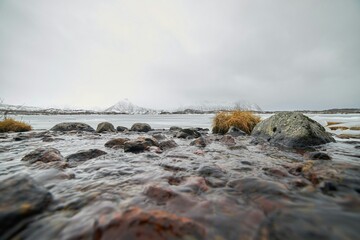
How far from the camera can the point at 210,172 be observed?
3.80m

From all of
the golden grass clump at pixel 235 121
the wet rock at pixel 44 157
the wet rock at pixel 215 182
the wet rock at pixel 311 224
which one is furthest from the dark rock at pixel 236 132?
the wet rock at pixel 311 224

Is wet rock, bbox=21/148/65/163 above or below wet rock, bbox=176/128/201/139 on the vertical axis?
above

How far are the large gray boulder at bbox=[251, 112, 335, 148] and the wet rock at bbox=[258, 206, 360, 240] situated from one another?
604 centimetres

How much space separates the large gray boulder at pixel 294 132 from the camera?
24.8 feet

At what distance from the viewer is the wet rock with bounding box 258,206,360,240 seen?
1.73 metres

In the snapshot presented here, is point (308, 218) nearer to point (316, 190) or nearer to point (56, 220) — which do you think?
point (316, 190)

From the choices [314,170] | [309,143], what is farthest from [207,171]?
[309,143]

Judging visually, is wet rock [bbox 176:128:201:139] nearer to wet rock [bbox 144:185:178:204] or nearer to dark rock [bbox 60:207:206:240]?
wet rock [bbox 144:185:178:204]

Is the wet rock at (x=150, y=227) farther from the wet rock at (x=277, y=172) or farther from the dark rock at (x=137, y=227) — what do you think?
the wet rock at (x=277, y=172)

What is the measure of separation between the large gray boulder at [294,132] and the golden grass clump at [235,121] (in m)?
3.30

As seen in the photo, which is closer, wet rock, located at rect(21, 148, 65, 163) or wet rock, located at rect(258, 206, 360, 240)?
wet rock, located at rect(258, 206, 360, 240)

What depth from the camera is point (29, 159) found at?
4.99m

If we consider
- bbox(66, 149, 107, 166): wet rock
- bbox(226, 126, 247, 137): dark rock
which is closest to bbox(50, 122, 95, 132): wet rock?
bbox(66, 149, 107, 166): wet rock

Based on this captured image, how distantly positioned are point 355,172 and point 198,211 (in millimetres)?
3010
